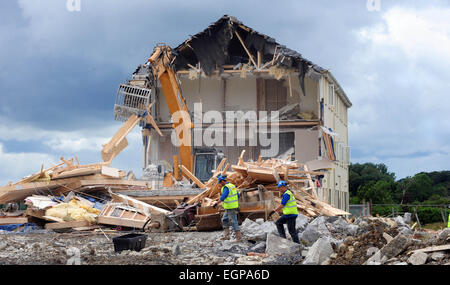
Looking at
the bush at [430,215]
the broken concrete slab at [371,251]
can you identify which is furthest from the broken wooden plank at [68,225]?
the bush at [430,215]

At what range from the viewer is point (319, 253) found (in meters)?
9.80

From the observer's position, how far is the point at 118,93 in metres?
20.8

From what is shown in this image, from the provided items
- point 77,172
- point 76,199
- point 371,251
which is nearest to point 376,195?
point 77,172

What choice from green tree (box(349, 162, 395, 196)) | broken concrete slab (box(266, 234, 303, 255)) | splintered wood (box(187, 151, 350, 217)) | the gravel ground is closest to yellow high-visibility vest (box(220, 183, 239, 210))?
the gravel ground

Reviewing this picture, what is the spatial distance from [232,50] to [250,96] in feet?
9.00

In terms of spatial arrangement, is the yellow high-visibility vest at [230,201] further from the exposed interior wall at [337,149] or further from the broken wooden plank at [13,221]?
the exposed interior wall at [337,149]

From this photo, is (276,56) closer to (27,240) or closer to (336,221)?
(336,221)

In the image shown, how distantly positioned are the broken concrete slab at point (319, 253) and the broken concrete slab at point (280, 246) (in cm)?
73

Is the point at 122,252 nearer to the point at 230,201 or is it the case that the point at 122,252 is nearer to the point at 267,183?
the point at 230,201

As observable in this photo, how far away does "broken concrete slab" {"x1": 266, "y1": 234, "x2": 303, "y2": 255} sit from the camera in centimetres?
1073

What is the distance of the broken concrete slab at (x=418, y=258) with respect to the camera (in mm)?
8570

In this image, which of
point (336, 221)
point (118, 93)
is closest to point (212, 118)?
point (118, 93)

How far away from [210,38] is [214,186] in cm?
1339
